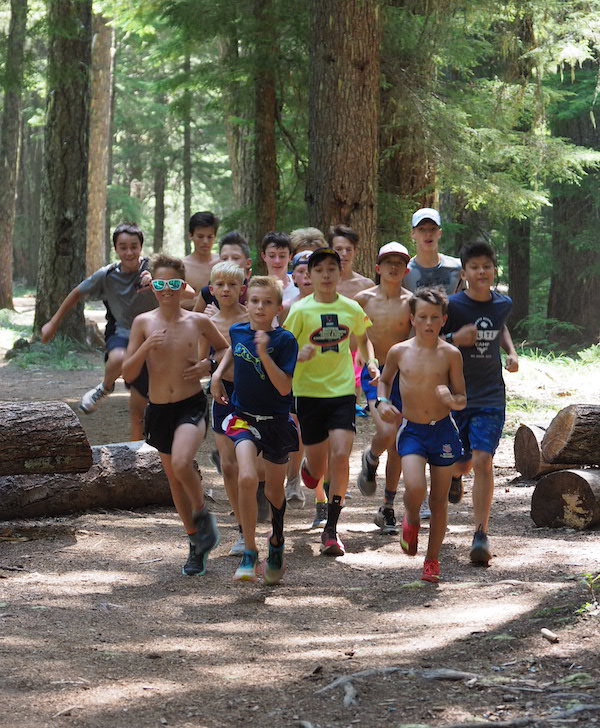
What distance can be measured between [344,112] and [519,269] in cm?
1524

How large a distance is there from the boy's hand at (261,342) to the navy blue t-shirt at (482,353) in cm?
154

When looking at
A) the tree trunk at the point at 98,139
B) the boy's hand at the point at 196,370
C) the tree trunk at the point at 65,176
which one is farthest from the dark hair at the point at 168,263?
the tree trunk at the point at 98,139

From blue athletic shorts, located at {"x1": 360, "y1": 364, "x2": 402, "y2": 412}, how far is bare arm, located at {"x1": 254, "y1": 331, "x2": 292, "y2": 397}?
1507mm

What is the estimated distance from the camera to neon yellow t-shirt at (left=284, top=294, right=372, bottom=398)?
7.28 metres

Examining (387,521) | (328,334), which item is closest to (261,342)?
(328,334)

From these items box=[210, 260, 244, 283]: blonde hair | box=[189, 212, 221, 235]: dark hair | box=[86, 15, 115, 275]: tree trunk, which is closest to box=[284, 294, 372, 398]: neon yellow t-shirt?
box=[210, 260, 244, 283]: blonde hair

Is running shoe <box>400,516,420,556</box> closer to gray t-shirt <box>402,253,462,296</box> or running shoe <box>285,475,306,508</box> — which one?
running shoe <box>285,475,306,508</box>

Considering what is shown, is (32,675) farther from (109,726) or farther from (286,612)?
(286,612)

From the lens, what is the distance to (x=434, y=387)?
6434mm

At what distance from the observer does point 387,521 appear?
797cm

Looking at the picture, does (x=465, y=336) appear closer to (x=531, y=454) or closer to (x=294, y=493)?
(x=294, y=493)

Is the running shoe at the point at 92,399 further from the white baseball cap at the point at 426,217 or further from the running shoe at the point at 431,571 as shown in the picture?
the running shoe at the point at 431,571

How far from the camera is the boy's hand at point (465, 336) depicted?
6.95 m

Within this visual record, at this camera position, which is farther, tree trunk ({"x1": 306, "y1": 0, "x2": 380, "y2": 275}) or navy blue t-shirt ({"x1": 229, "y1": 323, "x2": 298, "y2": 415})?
tree trunk ({"x1": 306, "y1": 0, "x2": 380, "y2": 275})
